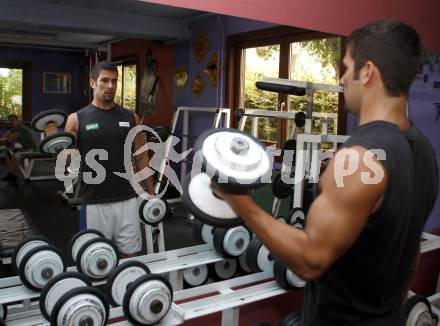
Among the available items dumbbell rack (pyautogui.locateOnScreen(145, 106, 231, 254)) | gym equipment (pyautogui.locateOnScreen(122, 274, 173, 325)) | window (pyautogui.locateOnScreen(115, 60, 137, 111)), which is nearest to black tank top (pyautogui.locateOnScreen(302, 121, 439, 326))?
gym equipment (pyautogui.locateOnScreen(122, 274, 173, 325))

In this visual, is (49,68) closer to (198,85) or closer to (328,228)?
(198,85)

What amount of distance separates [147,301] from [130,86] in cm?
486

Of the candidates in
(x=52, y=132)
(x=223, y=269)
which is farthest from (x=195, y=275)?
(x=52, y=132)

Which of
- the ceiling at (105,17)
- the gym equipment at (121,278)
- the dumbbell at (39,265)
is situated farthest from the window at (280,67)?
the dumbbell at (39,265)

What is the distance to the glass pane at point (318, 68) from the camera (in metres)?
3.22

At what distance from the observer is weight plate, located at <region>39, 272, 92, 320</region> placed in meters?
1.34

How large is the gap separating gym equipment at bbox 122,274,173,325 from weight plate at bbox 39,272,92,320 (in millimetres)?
167

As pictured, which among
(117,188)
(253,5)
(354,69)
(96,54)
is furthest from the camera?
(96,54)

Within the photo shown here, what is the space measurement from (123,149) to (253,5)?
87 cm

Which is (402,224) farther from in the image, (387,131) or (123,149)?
(123,149)

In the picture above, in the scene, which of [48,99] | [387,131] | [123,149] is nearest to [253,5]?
[123,149]

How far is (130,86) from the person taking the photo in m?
5.89

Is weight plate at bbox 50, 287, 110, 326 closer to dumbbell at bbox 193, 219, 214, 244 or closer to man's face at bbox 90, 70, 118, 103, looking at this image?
dumbbell at bbox 193, 219, 214, 244

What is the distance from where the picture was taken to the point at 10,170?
18.2 feet
